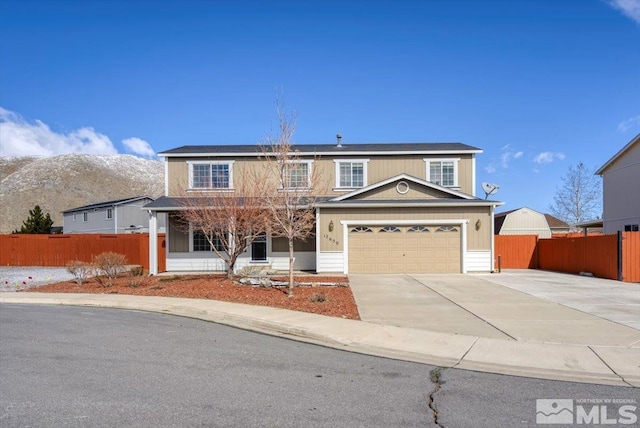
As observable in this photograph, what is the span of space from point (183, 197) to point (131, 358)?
13.7 metres

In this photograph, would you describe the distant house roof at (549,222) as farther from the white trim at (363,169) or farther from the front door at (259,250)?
the front door at (259,250)

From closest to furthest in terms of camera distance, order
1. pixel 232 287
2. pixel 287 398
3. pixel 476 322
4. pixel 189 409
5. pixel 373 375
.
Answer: pixel 189 409
pixel 287 398
pixel 373 375
pixel 476 322
pixel 232 287

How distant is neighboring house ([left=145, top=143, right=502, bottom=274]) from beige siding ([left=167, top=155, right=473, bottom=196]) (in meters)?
0.05

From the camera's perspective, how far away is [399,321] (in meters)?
11.2

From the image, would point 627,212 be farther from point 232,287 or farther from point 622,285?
point 232,287

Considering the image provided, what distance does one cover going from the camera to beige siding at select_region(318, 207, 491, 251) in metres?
22.8

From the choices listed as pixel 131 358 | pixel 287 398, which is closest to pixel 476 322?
pixel 287 398

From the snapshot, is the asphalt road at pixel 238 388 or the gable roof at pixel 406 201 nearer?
the asphalt road at pixel 238 388

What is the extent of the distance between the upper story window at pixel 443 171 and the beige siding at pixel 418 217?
12.2ft

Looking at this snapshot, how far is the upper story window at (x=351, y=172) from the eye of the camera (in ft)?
86.1

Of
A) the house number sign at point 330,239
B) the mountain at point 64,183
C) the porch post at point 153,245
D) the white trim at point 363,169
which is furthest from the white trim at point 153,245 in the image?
the mountain at point 64,183

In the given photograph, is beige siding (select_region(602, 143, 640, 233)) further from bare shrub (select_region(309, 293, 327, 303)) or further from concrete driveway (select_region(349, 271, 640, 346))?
bare shrub (select_region(309, 293, 327, 303))

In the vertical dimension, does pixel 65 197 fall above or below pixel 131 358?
above

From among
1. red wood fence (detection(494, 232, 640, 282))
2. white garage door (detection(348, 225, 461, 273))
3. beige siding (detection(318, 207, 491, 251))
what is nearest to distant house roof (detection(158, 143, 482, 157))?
beige siding (detection(318, 207, 491, 251))
